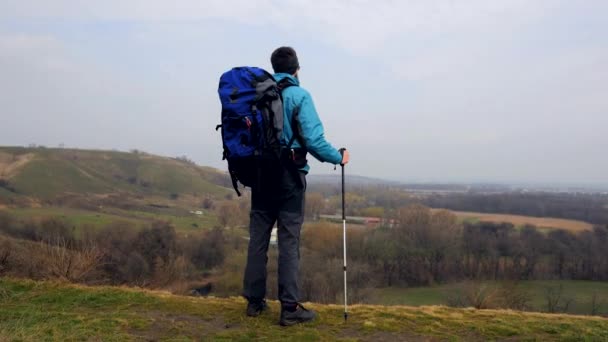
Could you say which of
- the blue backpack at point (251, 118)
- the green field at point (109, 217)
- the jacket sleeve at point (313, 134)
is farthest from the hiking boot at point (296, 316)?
the green field at point (109, 217)

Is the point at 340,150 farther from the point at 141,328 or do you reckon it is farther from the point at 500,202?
the point at 500,202

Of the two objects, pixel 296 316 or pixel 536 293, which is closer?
pixel 296 316

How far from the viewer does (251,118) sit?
179 inches

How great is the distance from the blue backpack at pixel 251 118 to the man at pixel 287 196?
5.1 inches

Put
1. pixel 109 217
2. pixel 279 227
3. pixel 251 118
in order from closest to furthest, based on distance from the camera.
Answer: pixel 251 118
pixel 279 227
pixel 109 217

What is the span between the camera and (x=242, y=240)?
167 feet

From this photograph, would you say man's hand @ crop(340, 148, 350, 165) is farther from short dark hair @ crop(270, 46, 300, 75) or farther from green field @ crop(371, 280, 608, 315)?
Answer: green field @ crop(371, 280, 608, 315)

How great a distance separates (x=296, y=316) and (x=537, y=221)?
73602 millimetres

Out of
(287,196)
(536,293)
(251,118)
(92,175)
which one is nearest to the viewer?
(251,118)

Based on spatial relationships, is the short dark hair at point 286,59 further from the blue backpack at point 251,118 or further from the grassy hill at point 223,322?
the grassy hill at point 223,322

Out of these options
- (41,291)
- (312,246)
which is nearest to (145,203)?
(312,246)

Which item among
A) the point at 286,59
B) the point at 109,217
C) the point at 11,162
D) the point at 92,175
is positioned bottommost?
the point at 109,217

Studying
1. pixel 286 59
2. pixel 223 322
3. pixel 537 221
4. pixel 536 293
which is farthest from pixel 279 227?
pixel 537 221

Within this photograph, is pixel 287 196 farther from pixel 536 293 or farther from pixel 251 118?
pixel 536 293
